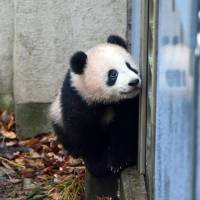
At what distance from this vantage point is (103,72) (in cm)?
515

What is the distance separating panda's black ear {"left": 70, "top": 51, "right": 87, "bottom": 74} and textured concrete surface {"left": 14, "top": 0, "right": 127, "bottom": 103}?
5.68 feet

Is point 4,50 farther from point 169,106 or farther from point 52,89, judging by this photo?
point 169,106

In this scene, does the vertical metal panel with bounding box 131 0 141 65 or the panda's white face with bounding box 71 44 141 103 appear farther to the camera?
the vertical metal panel with bounding box 131 0 141 65

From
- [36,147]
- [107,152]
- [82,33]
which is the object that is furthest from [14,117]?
[107,152]

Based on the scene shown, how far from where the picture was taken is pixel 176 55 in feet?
11.2

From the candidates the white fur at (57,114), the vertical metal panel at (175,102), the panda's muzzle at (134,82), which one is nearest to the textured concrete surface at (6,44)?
the white fur at (57,114)

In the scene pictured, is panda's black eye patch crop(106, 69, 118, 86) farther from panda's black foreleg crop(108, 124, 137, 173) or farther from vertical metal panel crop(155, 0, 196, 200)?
vertical metal panel crop(155, 0, 196, 200)

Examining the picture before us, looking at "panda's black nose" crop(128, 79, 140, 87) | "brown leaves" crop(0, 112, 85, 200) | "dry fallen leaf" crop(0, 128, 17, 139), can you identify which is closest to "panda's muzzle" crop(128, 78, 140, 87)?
"panda's black nose" crop(128, 79, 140, 87)

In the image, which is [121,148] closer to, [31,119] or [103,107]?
[103,107]

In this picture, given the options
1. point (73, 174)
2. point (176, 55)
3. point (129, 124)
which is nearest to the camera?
point (176, 55)

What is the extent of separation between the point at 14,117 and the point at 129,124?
7.79 feet

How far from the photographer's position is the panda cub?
16.8ft

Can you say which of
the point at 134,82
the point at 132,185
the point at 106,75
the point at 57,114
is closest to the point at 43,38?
the point at 57,114

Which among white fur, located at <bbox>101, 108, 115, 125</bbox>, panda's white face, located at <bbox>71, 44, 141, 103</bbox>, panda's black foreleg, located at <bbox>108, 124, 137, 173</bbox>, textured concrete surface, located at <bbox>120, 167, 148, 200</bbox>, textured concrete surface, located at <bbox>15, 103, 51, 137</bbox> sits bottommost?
textured concrete surface, located at <bbox>15, 103, 51, 137</bbox>
